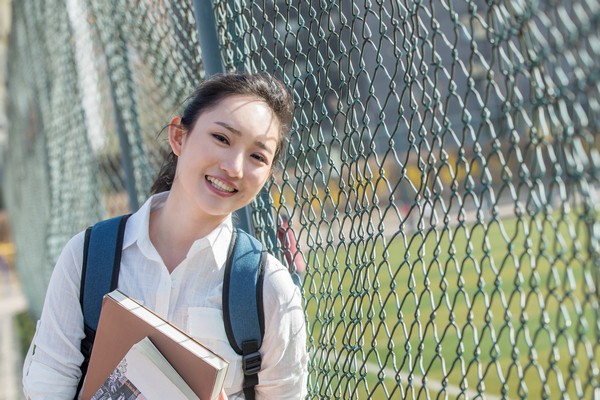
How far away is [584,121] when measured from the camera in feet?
3.75

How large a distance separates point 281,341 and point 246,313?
0.33ft

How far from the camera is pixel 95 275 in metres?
1.82

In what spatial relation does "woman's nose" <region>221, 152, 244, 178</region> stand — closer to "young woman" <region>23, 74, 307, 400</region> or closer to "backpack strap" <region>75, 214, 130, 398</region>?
"young woman" <region>23, 74, 307, 400</region>

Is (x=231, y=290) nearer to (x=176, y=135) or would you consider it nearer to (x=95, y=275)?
(x=95, y=275)

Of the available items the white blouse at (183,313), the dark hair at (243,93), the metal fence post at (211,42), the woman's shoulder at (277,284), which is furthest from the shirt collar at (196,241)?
the metal fence post at (211,42)

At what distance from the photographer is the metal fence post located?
2418 mm

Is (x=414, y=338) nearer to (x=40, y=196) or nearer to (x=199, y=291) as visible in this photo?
(x=40, y=196)

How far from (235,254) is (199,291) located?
0.12 m

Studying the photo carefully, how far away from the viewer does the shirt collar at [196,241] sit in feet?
6.14

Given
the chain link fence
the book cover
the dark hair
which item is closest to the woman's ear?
the dark hair

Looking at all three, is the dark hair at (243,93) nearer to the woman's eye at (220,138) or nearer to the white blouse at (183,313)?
the woman's eye at (220,138)

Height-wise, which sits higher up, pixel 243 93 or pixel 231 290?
pixel 243 93

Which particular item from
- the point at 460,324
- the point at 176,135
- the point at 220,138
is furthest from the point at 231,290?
the point at 460,324

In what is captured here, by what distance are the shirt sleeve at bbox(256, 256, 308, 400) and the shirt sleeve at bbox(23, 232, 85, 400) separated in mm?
423
